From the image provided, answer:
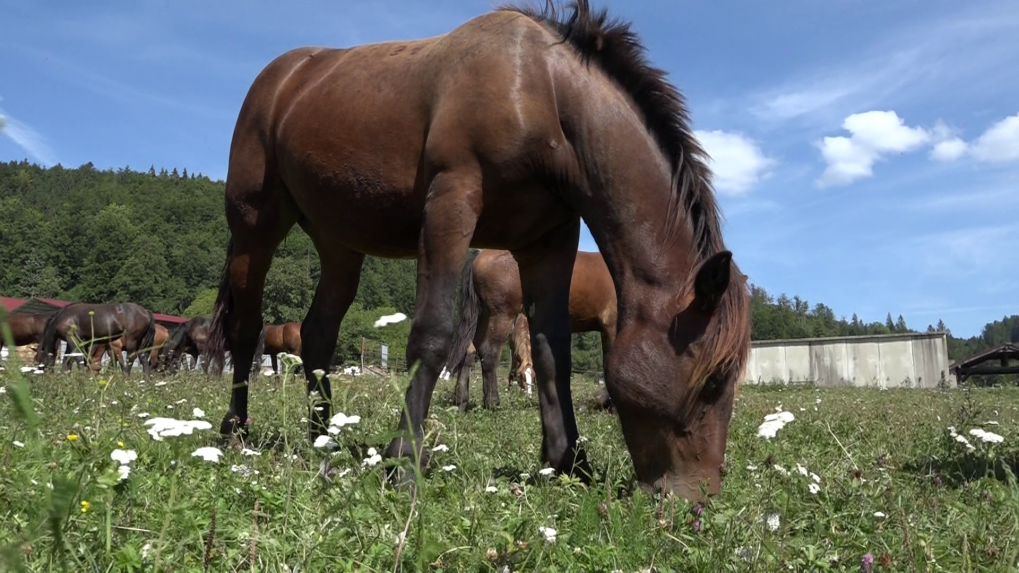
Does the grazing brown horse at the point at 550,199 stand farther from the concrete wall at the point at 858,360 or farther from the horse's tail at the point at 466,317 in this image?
the concrete wall at the point at 858,360

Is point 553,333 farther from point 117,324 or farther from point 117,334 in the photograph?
point 117,324

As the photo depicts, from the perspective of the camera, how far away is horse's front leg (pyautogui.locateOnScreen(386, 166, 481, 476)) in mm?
3740

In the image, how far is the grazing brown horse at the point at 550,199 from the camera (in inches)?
140

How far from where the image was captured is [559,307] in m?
4.52

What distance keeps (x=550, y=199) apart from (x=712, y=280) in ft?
3.69

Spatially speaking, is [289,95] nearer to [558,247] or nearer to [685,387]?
[558,247]

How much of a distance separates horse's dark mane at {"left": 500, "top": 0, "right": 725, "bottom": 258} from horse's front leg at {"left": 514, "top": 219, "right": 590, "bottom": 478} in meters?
0.89

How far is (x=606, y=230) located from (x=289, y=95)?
2892mm

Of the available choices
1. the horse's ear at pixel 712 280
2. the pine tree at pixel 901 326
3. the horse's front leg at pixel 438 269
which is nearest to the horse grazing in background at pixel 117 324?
the horse's front leg at pixel 438 269

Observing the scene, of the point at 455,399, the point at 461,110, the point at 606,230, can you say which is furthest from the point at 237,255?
the point at 455,399

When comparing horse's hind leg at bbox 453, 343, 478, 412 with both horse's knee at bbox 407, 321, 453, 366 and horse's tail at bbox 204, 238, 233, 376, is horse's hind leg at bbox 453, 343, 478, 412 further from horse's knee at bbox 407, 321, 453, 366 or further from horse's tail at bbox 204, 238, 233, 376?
horse's knee at bbox 407, 321, 453, 366

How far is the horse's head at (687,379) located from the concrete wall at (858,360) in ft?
101

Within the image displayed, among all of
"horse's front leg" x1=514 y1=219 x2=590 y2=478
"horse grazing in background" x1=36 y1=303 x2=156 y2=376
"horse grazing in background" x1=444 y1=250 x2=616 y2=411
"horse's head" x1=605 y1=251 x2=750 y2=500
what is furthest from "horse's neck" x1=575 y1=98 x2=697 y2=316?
"horse grazing in background" x1=36 y1=303 x2=156 y2=376

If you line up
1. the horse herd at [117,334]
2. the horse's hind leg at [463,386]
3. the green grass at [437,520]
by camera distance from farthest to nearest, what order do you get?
1. the horse herd at [117,334]
2. the horse's hind leg at [463,386]
3. the green grass at [437,520]
